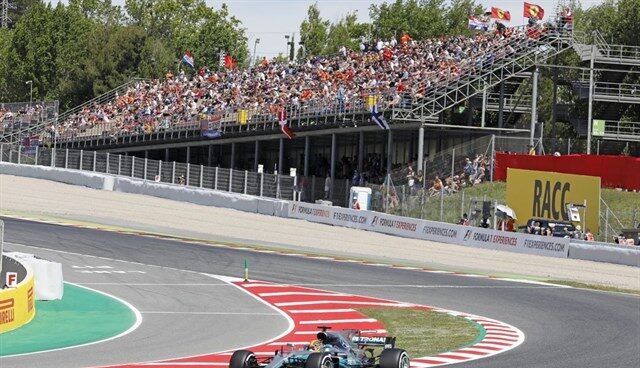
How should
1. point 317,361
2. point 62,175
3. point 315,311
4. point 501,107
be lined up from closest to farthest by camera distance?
point 317,361 < point 315,311 < point 501,107 < point 62,175

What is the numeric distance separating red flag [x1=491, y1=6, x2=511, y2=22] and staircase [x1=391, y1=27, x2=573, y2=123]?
3.74 m

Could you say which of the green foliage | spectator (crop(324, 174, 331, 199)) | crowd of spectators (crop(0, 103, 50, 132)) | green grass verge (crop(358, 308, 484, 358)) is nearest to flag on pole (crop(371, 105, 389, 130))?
spectator (crop(324, 174, 331, 199))

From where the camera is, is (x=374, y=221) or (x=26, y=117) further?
(x=26, y=117)

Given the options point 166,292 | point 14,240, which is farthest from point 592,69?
point 166,292

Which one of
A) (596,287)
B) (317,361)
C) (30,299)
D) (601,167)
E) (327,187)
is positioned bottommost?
(596,287)

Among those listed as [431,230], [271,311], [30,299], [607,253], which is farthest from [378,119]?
[30,299]

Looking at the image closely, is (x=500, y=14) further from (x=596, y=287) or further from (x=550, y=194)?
(x=596, y=287)

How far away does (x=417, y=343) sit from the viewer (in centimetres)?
2359

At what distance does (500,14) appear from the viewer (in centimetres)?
6291

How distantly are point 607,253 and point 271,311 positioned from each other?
61.3ft

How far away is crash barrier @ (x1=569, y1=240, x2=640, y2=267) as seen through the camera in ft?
139

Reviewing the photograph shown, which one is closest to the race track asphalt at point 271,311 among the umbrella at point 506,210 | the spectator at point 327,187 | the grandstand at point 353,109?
the umbrella at point 506,210

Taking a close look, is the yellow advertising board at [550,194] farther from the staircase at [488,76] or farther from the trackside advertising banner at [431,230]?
the staircase at [488,76]

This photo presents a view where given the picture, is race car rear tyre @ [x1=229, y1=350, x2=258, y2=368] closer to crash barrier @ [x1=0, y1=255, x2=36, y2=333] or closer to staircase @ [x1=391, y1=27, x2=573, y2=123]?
crash barrier @ [x1=0, y1=255, x2=36, y2=333]
